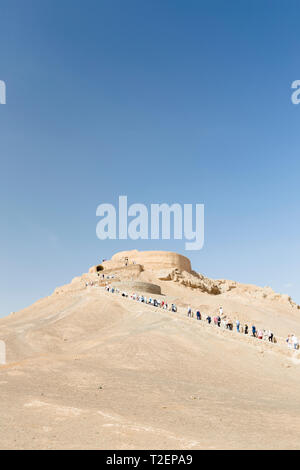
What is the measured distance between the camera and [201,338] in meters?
19.5

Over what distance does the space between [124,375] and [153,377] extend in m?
1.06

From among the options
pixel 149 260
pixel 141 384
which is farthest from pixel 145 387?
pixel 149 260

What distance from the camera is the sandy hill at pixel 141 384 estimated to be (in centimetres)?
661

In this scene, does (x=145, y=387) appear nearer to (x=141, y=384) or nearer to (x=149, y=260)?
(x=141, y=384)

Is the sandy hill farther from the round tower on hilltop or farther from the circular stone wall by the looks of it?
the round tower on hilltop

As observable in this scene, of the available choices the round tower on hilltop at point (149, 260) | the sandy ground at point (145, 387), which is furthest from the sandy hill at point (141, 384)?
the round tower on hilltop at point (149, 260)

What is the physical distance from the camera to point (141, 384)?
11688 millimetres

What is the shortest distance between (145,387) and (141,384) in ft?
1.45

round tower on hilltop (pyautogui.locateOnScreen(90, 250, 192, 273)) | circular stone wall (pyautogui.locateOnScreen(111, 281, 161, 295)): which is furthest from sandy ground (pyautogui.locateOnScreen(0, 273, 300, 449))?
round tower on hilltop (pyautogui.locateOnScreen(90, 250, 192, 273))

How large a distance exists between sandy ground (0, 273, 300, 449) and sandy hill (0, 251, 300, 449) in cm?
3

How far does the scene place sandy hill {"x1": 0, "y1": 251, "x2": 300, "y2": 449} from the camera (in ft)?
21.7

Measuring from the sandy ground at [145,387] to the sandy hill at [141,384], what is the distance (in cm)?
3
